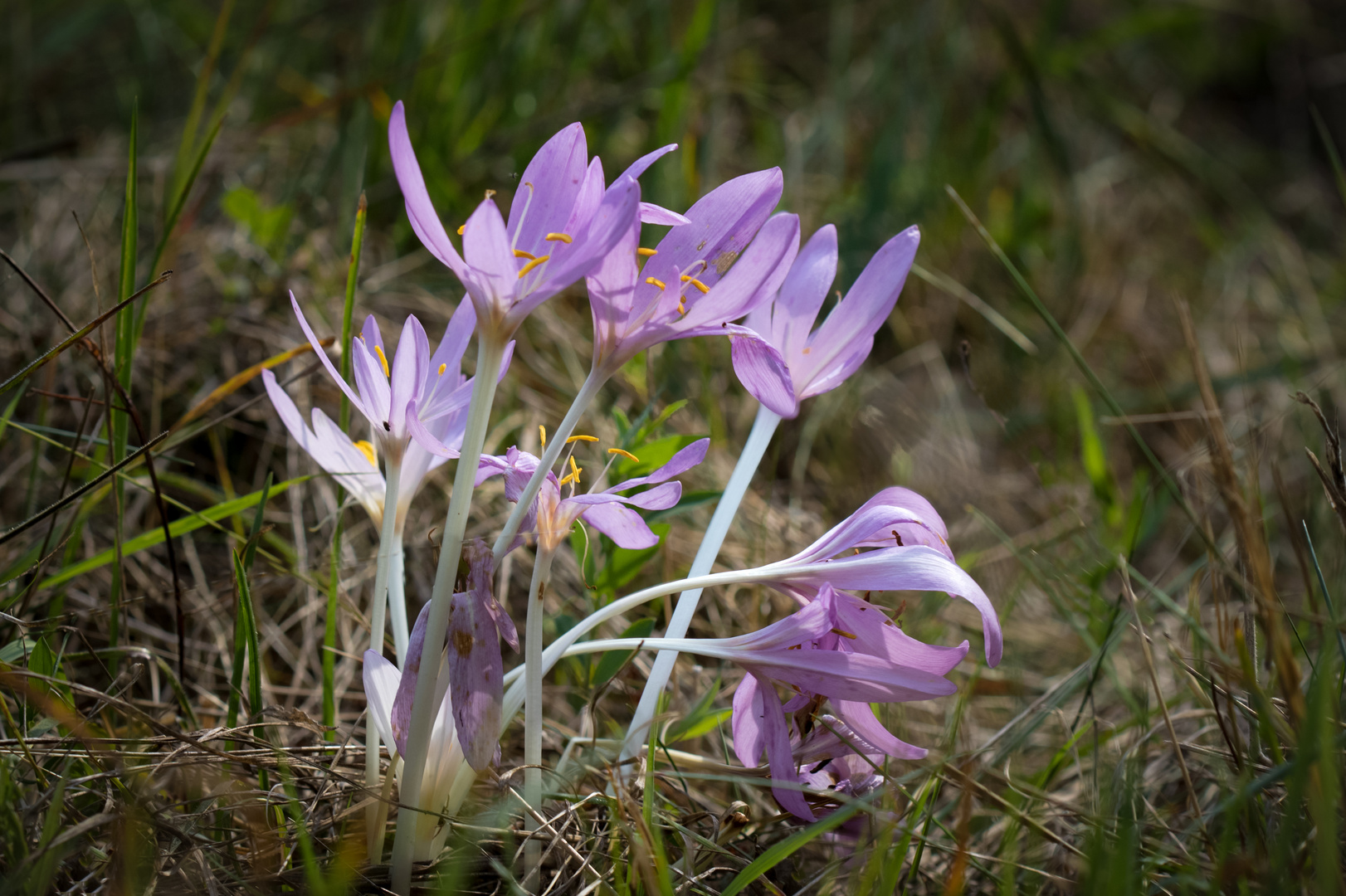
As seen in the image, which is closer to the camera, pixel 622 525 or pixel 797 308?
pixel 622 525

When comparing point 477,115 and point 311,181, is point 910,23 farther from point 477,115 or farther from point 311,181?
point 311,181

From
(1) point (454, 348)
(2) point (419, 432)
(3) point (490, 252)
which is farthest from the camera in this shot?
(1) point (454, 348)

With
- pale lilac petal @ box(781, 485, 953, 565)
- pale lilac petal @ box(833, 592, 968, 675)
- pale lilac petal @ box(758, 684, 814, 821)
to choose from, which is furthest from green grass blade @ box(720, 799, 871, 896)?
pale lilac petal @ box(781, 485, 953, 565)

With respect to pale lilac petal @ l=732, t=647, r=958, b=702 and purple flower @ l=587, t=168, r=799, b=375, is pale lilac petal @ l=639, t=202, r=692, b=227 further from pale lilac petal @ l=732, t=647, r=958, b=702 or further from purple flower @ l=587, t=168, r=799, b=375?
pale lilac petal @ l=732, t=647, r=958, b=702

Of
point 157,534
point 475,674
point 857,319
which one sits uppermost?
point 857,319

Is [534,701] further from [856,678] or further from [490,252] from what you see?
[490,252]

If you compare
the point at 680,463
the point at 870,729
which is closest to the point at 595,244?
the point at 680,463

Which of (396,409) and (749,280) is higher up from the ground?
(749,280)
